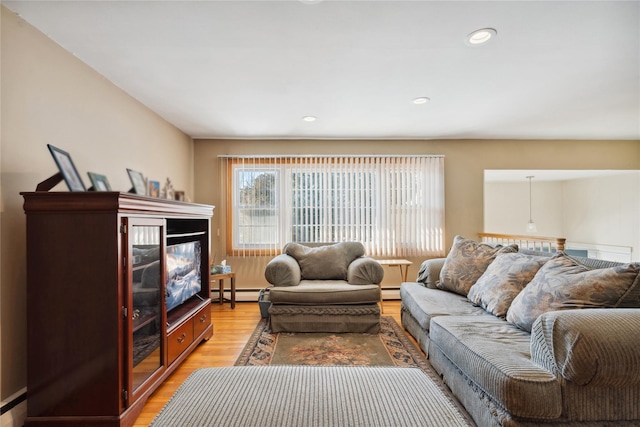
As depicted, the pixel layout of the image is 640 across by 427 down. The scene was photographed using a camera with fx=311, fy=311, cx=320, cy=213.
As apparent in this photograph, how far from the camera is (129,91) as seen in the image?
2818mm

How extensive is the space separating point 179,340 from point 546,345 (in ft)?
7.76

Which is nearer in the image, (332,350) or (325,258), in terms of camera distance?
(332,350)

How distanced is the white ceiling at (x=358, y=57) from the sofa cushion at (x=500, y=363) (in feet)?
6.05

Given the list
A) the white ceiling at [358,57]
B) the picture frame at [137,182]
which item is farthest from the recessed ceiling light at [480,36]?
the picture frame at [137,182]

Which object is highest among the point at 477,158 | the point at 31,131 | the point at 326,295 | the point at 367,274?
the point at 477,158

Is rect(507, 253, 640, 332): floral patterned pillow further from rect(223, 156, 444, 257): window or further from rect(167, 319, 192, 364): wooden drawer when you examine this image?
rect(223, 156, 444, 257): window

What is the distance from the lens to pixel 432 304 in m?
2.57

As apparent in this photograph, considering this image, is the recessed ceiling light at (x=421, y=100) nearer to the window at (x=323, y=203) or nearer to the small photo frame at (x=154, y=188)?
the window at (x=323, y=203)

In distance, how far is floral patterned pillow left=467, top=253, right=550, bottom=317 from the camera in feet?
7.09

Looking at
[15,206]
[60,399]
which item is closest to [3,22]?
[15,206]

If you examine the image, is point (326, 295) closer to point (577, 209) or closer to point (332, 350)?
point (332, 350)

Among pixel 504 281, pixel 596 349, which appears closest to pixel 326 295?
pixel 504 281

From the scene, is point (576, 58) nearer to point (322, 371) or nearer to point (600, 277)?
point (600, 277)

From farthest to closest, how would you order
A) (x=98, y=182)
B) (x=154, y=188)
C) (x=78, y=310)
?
(x=154, y=188), (x=98, y=182), (x=78, y=310)
